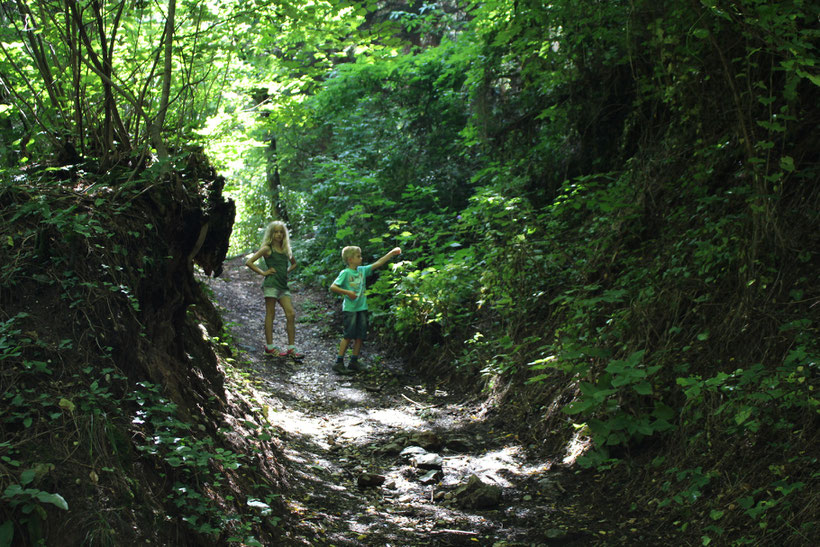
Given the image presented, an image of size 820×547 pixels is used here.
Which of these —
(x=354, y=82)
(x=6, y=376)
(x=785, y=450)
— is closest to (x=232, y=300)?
(x=354, y=82)

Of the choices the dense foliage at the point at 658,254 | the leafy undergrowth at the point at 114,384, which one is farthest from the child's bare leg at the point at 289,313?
the leafy undergrowth at the point at 114,384

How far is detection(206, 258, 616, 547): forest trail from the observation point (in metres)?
3.84

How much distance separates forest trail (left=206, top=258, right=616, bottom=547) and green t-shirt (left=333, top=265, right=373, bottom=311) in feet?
3.12

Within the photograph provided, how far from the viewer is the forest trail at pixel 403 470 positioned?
12.6 feet

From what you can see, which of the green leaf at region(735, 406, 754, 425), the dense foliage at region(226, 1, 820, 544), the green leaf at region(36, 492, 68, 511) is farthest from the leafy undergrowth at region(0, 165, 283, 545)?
the green leaf at region(735, 406, 754, 425)

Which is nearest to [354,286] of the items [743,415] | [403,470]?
[403,470]

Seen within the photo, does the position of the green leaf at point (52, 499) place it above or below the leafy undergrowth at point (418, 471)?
above

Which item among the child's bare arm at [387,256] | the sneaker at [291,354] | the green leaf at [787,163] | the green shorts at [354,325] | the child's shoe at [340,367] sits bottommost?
the child's shoe at [340,367]

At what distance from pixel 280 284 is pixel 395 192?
4.30 meters

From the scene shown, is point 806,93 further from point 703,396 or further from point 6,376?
point 6,376

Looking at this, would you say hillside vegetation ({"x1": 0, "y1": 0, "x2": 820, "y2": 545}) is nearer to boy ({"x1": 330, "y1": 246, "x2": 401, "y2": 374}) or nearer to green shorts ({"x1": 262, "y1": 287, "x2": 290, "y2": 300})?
boy ({"x1": 330, "y1": 246, "x2": 401, "y2": 374})

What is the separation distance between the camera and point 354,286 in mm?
A: 8562

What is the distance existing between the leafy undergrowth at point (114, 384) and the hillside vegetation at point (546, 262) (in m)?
0.02

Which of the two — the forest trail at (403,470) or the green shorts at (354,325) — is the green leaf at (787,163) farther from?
the green shorts at (354,325)
